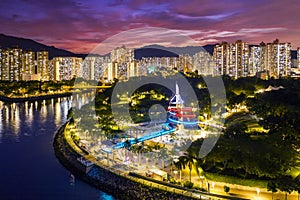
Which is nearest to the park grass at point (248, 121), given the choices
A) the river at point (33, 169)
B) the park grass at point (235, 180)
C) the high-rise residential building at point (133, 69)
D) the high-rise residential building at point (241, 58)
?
the park grass at point (235, 180)

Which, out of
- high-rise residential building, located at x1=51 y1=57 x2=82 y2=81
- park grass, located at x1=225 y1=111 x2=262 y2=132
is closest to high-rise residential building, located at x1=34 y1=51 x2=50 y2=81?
high-rise residential building, located at x1=51 y1=57 x2=82 y2=81

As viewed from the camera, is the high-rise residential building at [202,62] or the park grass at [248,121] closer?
the park grass at [248,121]

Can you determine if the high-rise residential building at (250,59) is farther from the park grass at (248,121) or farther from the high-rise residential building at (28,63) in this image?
the high-rise residential building at (28,63)

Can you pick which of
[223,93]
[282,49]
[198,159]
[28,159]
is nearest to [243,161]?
[198,159]

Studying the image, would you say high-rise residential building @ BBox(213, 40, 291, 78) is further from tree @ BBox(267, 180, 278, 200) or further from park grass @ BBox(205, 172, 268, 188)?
tree @ BBox(267, 180, 278, 200)

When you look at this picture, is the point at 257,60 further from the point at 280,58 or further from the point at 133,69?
the point at 133,69

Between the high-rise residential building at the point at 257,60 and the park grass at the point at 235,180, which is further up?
the high-rise residential building at the point at 257,60
